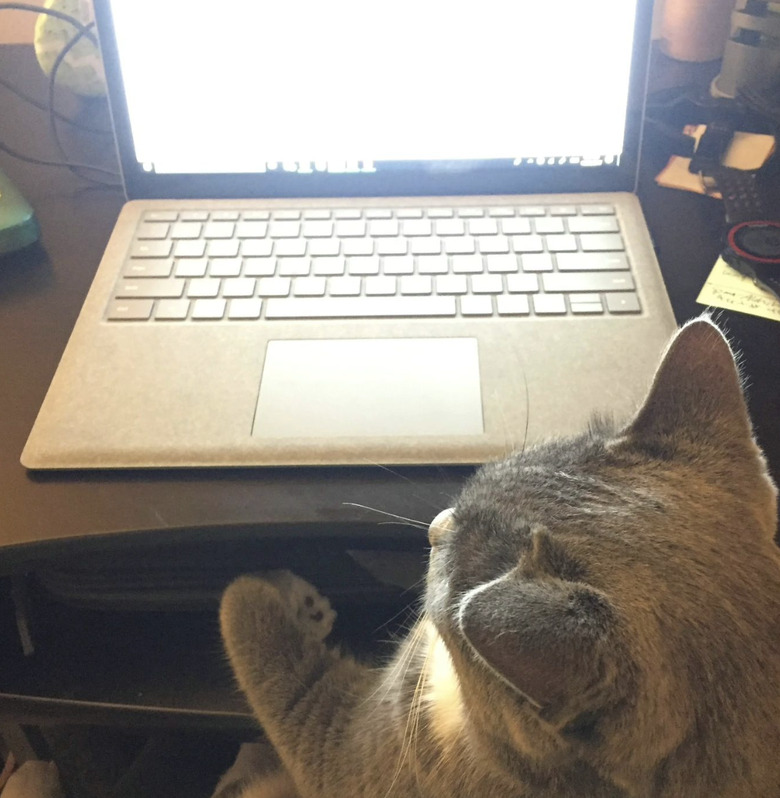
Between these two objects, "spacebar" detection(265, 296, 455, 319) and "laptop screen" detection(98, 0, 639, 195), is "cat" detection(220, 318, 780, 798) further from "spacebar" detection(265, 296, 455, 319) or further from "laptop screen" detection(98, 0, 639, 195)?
"laptop screen" detection(98, 0, 639, 195)

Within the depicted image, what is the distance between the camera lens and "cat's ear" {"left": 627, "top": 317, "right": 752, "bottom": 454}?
48cm

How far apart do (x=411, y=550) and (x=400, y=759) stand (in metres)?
0.18

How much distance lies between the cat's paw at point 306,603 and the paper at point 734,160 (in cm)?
59

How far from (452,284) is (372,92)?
21 centimetres

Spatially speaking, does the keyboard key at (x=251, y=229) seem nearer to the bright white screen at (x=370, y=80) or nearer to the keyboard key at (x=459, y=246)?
the bright white screen at (x=370, y=80)

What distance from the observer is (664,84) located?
0.97 meters

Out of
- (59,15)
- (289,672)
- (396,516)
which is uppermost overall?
(59,15)

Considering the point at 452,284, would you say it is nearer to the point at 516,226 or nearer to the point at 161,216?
the point at 516,226

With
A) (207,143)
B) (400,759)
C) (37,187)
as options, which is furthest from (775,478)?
(37,187)

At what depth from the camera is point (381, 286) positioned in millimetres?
683

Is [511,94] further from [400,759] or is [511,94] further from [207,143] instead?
[400,759]

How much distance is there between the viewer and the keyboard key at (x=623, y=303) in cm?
65

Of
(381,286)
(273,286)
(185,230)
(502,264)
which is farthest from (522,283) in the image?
(185,230)

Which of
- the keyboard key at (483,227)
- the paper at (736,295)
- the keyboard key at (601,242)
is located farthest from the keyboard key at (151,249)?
the paper at (736,295)
